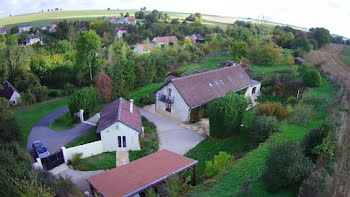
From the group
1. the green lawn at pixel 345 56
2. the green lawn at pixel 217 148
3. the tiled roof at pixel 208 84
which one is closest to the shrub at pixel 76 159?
the green lawn at pixel 217 148

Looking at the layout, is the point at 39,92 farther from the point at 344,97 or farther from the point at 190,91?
the point at 344,97

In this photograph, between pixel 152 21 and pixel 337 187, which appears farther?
pixel 152 21

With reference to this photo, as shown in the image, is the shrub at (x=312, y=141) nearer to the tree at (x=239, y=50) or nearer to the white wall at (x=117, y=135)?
the white wall at (x=117, y=135)

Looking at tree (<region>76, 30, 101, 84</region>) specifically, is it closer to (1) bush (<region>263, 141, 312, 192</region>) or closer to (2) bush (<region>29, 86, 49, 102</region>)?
(2) bush (<region>29, 86, 49, 102</region>)

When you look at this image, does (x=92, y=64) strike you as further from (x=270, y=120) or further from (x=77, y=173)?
(x=270, y=120)

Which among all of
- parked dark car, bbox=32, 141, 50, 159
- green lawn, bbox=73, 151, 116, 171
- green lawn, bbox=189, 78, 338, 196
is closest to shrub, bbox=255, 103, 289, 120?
green lawn, bbox=189, 78, 338, 196

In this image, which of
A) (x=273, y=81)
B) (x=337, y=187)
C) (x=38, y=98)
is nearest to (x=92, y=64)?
(x=38, y=98)
